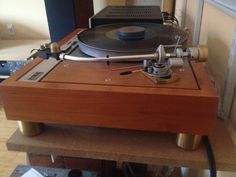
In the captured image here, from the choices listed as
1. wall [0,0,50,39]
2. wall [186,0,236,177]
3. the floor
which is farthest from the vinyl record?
wall [0,0,50,39]

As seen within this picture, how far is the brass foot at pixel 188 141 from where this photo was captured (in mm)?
476

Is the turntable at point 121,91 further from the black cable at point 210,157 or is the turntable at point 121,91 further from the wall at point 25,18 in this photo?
the wall at point 25,18

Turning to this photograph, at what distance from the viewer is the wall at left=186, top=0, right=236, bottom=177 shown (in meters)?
0.61

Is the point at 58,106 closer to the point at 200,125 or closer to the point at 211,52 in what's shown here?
the point at 200,125

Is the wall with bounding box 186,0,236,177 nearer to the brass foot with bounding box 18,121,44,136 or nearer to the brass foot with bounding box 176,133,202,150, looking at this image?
the brass foot with bounding box 176,133,202,150

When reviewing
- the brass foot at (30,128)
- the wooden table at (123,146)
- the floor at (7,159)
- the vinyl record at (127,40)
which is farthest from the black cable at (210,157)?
the floor at (7,159)

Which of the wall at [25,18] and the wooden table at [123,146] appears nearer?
the wooden table at [123,146]

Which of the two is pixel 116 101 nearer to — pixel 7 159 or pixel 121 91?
pixel 121 91

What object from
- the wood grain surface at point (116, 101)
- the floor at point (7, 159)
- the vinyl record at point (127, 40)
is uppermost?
the vinyl record at point (127, 40)

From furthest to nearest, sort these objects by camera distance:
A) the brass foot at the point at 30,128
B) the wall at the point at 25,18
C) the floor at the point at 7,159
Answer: the wall at the point at 25,18
the floor at the point at 7,159
the brass foot at the point at 30,128

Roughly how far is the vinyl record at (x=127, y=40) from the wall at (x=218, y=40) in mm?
110

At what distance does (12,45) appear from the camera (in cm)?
216

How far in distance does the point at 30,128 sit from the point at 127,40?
31 centimetres

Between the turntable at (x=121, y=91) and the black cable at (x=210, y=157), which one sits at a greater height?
the turntable at (x=121, y=91)
